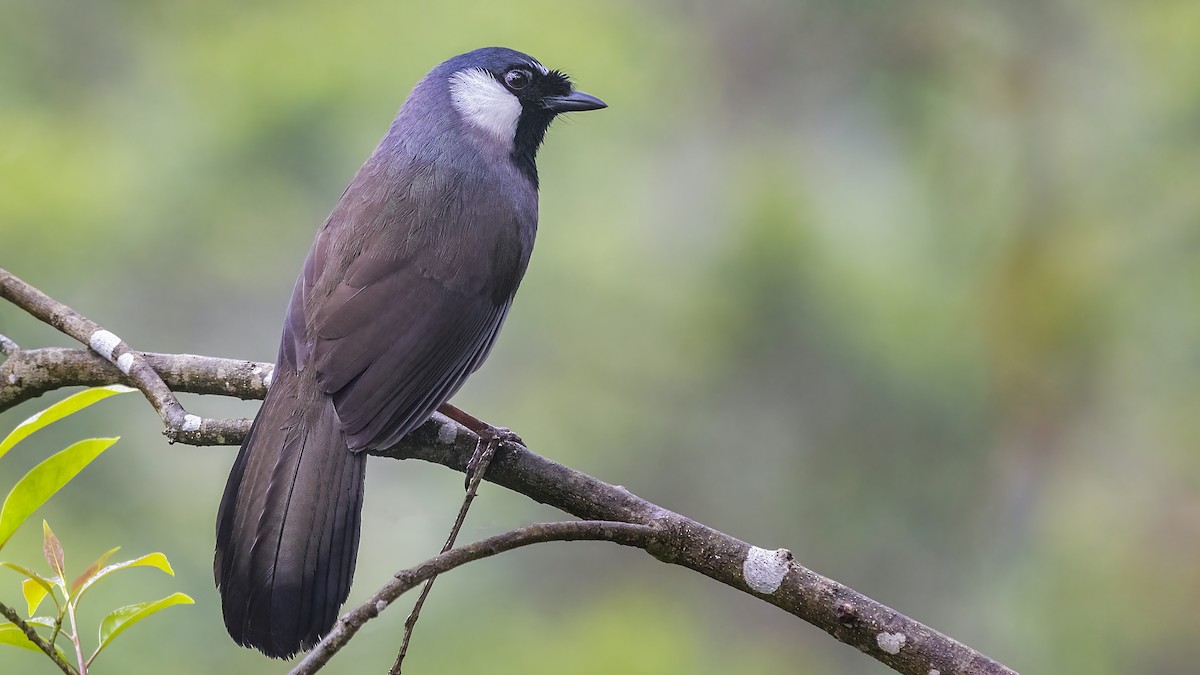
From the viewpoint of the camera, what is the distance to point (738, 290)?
5512 mm

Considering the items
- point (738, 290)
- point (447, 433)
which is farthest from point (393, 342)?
point (738, 290)

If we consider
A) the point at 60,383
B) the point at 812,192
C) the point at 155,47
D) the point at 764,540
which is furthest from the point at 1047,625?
the point at 155,47

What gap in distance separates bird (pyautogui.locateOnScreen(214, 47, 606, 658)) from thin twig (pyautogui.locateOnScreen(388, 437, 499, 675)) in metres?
0.15

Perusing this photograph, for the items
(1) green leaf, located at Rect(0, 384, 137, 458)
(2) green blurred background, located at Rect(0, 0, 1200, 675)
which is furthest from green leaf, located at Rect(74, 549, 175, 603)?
(2) green blurred background, located at Rect(0, 0, 1200, 675)

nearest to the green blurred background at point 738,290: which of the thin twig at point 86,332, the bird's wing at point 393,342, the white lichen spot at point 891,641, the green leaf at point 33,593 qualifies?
→ the bird's wing at point 393,342

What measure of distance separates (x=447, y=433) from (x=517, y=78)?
3.54 feet

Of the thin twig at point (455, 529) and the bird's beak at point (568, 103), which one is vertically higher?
the bird's beak at point (568, 103)

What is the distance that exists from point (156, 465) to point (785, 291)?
2893mm

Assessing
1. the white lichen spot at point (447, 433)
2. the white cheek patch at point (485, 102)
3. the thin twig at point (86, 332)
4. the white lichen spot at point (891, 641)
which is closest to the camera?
the white lichen spot at point (891, 641)

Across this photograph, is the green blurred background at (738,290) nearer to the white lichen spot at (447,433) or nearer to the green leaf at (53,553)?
the white lichen spot at (447,433)

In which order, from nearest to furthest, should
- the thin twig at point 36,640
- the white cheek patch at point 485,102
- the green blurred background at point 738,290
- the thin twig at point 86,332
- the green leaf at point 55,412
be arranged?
the thin twig at point 36,640
the green leaf at point 55,412
the thin twig at point 86,332
the white cheek patch at point 485,102
the green blurred background at point 738,290

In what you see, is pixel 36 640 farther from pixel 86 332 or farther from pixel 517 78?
pixel 517 78

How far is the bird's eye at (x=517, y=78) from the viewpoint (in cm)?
279

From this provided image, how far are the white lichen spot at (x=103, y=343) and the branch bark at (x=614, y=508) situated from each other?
0.02 metres
